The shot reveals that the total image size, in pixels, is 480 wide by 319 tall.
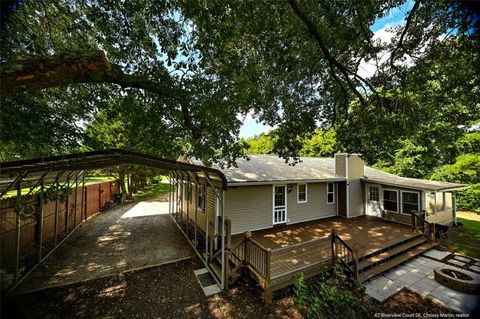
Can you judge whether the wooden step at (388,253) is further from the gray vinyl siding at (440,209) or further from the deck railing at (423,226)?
the gray vinyl siding at (440,209)

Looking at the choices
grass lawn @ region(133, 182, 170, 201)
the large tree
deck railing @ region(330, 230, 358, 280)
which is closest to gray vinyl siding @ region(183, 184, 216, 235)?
the large tree

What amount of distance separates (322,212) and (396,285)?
5800mm

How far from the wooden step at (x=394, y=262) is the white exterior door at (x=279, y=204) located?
4.28 meters

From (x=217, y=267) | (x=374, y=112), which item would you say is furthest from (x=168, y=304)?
(x=374, y=112)

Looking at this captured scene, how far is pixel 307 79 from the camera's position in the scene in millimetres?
6715

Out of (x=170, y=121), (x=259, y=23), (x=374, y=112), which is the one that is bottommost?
(x=170, y=121)

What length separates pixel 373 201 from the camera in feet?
40.1

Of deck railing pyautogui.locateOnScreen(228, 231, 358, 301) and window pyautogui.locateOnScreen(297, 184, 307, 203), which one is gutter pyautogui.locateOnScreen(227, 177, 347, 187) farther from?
deck railing pyautogui.locateOnScreen(228, 231, 358, 301)

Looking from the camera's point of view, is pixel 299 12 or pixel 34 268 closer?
pixel 299 12

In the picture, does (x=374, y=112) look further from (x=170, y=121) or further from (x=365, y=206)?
(x=365, y=206)

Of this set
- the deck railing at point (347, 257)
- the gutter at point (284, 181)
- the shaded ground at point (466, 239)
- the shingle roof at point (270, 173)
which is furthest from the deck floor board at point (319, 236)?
the shingle roof at point (270, 173)

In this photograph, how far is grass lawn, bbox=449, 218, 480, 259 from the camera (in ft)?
26.8

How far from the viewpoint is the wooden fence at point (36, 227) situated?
5.96 meters

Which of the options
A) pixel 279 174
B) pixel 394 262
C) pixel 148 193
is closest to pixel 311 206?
pixel 279 174
